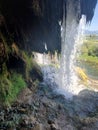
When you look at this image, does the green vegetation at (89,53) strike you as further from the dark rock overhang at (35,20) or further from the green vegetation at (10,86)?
the green vegetation at (10,86)

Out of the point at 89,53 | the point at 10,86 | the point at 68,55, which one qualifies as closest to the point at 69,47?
the point at 68,55

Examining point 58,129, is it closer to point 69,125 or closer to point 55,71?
point 69,125

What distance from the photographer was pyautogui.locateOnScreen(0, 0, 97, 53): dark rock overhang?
1247 centimetres

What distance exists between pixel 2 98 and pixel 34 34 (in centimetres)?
446

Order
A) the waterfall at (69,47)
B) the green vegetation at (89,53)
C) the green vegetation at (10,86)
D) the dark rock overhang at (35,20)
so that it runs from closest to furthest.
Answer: the green vegetation at (10,86) → the dark rock overhang at (35,20) → the waterfall at (69,47) → the green vegetation at (89,53)

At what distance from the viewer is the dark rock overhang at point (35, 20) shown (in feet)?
40.9

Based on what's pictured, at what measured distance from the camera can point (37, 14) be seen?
13.1 meters

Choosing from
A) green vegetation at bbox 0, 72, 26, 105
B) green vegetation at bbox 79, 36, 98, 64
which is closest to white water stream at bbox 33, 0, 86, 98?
green vegetation at bbox 0, 72, 26, 105

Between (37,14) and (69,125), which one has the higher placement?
(37,14)

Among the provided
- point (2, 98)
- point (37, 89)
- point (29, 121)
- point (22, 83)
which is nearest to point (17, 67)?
point (22, 83)

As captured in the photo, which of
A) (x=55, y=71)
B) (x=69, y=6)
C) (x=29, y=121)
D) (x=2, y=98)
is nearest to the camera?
(x=29, y=121)

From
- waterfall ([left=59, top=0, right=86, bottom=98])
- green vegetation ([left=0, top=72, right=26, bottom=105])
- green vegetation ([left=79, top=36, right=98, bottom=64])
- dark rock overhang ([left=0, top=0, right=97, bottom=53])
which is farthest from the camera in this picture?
green vegetation ([left=79, top=36, right=98, bottom=64])

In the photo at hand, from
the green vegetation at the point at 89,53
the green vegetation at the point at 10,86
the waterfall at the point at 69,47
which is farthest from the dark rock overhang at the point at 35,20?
the green vegetation at the point at 89,53

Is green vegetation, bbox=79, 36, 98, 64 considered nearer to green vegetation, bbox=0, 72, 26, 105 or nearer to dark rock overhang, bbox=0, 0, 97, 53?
dark rock overhang, bbox=0, 0, 97, 53
